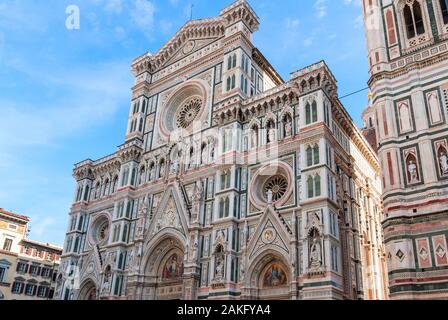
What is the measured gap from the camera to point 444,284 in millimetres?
16766

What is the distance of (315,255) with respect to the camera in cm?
2112

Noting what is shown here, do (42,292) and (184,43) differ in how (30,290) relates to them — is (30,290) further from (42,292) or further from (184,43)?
(184,43)

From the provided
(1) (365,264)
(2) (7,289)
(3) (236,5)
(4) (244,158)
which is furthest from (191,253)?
(2) (7,289)

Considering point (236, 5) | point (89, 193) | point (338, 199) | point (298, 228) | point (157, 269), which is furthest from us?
point (89, 193)

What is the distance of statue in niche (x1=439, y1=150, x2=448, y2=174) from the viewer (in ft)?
61.2

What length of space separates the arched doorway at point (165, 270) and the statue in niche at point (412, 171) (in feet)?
49.2

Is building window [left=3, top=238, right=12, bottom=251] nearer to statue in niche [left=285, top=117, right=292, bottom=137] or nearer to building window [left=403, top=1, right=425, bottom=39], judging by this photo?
statue in niche [left=285, top=117, right=292, bottom=137]

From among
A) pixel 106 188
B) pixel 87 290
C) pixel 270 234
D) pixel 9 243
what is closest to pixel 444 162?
pixel 270 234

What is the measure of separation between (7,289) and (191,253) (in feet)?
94.7

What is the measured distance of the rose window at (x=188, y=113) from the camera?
109ft

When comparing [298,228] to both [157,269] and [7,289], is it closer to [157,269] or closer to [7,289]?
[157,269]

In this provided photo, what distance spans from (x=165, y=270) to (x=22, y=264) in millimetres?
26029

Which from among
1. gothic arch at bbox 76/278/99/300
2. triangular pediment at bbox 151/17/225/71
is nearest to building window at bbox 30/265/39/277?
gothic arch at bbox 76/278/99/300

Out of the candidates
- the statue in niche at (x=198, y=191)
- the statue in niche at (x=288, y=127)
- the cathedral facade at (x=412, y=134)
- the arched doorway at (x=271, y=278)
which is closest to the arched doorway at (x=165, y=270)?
the statue in niche at (x=198, y=191)
